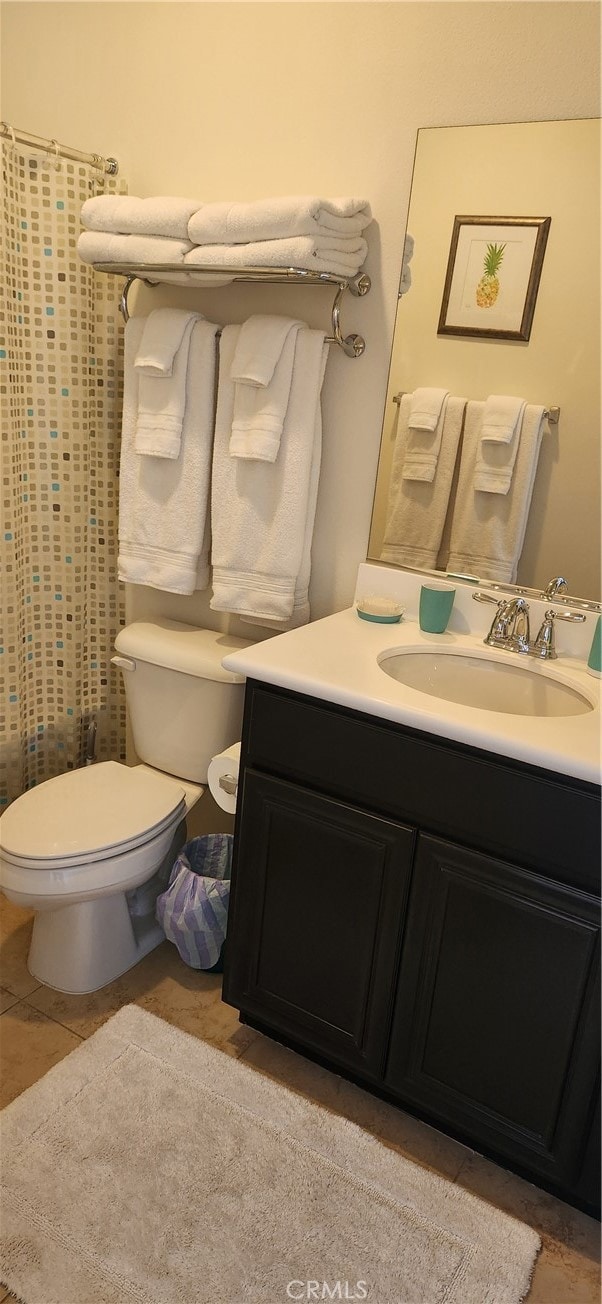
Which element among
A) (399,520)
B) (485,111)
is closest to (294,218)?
(485,111)

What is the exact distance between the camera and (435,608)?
65.4 inches

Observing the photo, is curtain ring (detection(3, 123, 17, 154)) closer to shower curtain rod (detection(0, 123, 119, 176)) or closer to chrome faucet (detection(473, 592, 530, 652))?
shower curtain rod (detection(0, 123, 119, 176))

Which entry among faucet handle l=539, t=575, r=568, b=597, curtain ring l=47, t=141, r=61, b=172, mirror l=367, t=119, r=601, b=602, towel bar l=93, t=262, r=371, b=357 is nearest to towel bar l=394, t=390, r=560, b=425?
mirror l=367, t=119, r=601, b=602

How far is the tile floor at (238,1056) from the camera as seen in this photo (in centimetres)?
135

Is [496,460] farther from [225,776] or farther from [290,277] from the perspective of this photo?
[225,776]

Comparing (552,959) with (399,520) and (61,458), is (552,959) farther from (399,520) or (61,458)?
(61,458)

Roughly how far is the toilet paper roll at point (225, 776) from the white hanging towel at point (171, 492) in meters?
0.45

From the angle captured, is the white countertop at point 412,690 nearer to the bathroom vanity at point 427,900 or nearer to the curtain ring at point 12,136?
the bathroom vanity at point 427,900

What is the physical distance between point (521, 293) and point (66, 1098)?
1.68 meters

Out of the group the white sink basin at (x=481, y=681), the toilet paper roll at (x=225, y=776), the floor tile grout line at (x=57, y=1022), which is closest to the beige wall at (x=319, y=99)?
the white sink basin at (x=481, y=681)

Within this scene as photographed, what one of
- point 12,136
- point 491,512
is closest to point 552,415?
point 491,512

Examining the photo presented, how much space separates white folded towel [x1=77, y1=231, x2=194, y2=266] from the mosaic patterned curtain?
8.2 inches

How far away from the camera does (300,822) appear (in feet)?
4.81

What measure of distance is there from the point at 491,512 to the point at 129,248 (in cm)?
92
